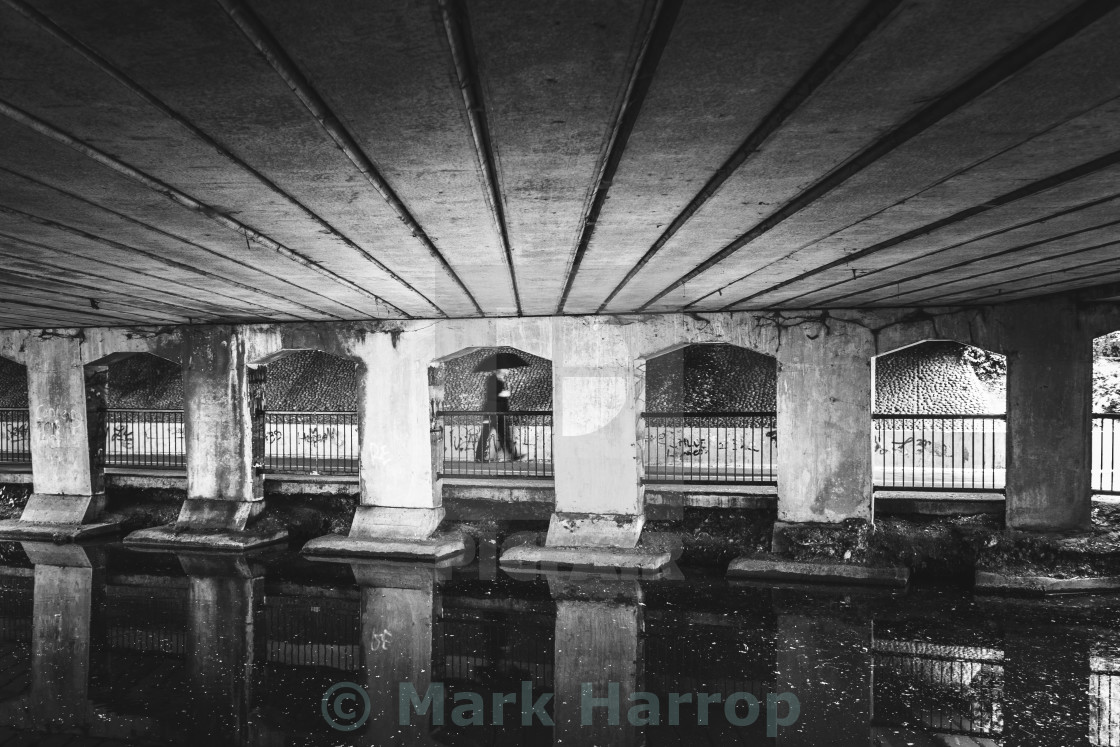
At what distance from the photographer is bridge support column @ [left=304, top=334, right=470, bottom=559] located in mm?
10297

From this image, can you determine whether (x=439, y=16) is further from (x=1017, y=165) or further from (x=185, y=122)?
(x=1017, y=165)

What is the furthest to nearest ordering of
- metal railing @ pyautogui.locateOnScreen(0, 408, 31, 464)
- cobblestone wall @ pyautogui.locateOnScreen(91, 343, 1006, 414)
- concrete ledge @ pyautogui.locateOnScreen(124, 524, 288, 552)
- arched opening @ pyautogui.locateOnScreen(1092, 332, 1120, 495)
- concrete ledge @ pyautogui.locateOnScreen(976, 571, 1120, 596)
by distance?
1. metal railing @ pyautogui.locateOnScreen(0, 408, 31, 464)
2. cobblestone wall @ pyautogui.locateOnScreen(91, 343, 1006, 414)
3. arched opening @ pyautogui.locateOnScreen(1092, 332, 1120, 495)
4. concrete ledge @ pyautogui.locateOnScreen(124, 524, 288, 552)
5. concrete ledge @ pyautogui.locateOnScreen(976, 571, 1120, 596)

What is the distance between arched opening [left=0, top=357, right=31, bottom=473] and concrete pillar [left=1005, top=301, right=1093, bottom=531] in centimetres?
1577

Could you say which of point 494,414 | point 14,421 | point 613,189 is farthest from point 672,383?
point 14,421

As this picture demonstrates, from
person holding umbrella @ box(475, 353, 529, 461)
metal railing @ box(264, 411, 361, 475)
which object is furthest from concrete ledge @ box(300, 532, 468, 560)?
metal railing @ box(264, 411, 361, 475)

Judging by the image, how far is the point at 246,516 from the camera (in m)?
10.8

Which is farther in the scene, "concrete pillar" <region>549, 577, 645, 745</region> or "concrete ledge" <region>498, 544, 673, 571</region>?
"concrete ledge" <region>498, 544, 673, 571</region>

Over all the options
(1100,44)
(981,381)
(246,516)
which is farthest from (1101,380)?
(246,516)

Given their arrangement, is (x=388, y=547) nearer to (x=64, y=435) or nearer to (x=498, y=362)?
(x=498, y=362)

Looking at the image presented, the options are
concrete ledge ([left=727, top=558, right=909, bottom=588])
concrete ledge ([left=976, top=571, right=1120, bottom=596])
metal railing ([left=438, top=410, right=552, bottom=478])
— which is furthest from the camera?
metal railing ([left=438, top=410, right=552, bottom=478])

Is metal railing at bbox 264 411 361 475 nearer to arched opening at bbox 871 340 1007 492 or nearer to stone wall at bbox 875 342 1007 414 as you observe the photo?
arched opening at bbox 871 340 1007 492

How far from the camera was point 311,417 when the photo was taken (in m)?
15.6

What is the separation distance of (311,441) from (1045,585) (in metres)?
12.5

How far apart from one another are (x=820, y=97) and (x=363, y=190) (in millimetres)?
2209
